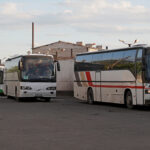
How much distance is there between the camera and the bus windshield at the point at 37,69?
33531mm

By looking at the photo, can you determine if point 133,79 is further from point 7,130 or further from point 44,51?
point 44,51

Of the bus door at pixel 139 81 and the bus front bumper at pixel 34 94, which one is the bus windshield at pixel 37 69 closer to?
the bus front bumper at pixel 34 94

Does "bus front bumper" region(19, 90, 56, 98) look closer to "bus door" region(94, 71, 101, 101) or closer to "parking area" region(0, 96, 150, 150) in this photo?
"bus door" region(94, 71, 101, 101)

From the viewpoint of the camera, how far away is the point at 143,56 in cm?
2433

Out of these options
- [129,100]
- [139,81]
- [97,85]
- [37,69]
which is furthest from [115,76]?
[37,69]

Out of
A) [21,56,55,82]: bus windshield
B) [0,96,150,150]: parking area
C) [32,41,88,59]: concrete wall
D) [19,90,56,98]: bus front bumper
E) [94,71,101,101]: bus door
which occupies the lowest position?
[0,96,150,150]: parking area

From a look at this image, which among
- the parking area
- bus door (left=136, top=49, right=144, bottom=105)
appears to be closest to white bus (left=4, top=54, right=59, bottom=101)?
bus door (left=136, top=49, right=144, bottom=105)

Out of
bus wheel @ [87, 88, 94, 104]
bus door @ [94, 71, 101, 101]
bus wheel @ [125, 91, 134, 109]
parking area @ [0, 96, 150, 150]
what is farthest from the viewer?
bus wheel @ [87, 88, 94, 104]

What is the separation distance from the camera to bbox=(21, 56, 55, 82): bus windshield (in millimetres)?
33531

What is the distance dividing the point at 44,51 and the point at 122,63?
72662 millimetres

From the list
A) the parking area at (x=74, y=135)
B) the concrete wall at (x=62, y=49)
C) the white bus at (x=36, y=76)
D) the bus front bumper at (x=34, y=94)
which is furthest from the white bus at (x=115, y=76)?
the concrete wall at (x=62, y=49)

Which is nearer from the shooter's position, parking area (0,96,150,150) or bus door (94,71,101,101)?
parking area (0,96,150,150)

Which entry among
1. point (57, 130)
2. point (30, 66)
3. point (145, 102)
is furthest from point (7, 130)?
point (30, 66)

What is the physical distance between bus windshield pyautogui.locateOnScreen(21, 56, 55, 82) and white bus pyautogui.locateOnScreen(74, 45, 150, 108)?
1798 mm
